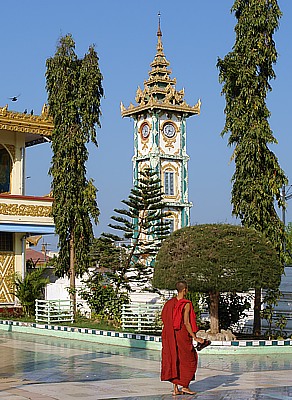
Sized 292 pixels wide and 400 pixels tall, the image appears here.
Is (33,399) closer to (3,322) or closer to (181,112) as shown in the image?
(3,322)

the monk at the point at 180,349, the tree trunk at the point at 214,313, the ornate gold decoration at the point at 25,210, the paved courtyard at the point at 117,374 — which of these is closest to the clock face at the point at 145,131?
the ornate gold decoration at the point at 25,210

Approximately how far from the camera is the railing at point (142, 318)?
15.9 metres

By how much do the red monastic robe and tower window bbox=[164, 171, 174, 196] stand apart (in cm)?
2796

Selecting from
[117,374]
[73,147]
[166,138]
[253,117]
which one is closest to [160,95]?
[166,138]

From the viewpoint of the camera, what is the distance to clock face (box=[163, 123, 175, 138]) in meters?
37.0

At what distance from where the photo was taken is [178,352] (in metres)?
8.37

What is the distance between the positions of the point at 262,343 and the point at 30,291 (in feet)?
32.6

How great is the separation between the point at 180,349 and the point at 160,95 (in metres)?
30.5

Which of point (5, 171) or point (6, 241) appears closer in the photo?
point (6, 241)

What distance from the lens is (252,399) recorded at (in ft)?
25.9

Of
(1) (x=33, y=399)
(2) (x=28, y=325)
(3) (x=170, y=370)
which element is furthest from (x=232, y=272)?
(2) (x=28, y=325)

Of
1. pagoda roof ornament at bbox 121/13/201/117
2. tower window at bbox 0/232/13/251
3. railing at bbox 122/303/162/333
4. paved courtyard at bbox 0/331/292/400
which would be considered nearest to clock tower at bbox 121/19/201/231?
pagoda roof ornament at bbox 121/13/201/117

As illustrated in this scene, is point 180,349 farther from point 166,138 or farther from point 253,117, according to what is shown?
point 166,138

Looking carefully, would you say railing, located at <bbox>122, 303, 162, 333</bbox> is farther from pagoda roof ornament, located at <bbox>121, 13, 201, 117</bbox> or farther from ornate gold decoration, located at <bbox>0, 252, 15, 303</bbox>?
pagoda roof ornament, located at <bbox>121, 13, 201, 117</bbox>
